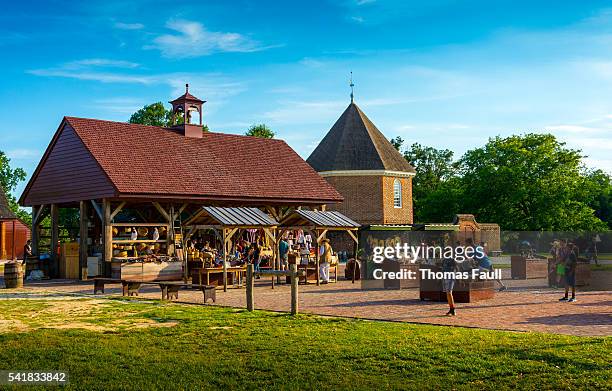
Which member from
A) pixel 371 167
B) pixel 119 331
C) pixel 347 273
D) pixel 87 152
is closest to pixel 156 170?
pixel 87 152

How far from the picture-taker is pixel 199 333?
1331 centimetres

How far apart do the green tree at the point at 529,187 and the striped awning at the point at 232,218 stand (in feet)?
99.4

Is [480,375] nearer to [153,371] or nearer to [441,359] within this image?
[441,359]

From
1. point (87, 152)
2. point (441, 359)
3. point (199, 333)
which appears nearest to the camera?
point (441, 359)

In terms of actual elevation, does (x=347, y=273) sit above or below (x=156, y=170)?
below

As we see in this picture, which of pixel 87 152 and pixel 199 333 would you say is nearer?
pixel 199 333

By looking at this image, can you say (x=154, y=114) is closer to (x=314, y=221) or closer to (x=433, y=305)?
(x=314, y=221)

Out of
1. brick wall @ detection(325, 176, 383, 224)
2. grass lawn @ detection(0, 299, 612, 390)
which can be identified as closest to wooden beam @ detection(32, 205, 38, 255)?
brick wall @ detection(325, 176, 383, 224)

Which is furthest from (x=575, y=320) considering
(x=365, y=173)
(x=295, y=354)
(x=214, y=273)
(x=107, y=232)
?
(x=365, y=173)

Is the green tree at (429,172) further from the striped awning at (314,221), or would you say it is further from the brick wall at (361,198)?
the striped awning at (314,221)

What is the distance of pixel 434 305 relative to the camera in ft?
58.9

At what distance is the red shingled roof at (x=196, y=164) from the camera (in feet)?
96.9

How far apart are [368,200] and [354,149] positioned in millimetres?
3725

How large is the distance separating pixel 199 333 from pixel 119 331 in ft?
5.11
